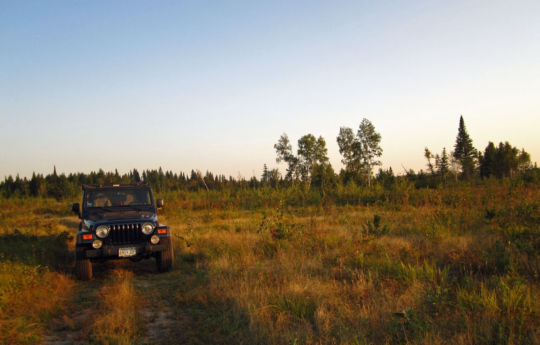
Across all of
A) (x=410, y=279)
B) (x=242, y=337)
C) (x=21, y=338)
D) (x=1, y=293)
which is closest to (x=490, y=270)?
(x=410, y=279)

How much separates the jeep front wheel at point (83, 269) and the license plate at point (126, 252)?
0.77 m

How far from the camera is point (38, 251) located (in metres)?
8.41

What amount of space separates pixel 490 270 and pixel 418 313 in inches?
115

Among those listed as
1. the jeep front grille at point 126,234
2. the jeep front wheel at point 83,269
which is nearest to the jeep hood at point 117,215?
the jeep front grille at point 126,234

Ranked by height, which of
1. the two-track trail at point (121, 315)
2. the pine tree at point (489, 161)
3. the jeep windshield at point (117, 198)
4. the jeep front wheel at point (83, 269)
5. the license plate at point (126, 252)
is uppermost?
the pine tree at point (489, 161)

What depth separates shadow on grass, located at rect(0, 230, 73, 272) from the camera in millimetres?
7667

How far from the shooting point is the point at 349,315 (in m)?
4.02

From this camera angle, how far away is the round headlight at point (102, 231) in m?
7.00

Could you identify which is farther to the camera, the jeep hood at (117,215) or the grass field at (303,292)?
the jeep hood at (117,215)

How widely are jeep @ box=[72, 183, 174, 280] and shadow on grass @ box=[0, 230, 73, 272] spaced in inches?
46.2

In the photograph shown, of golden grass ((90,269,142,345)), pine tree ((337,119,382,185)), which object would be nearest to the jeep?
golden grass ((90,269,142,345))

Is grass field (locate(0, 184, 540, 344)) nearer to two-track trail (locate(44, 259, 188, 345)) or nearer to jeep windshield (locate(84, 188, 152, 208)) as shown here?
two-track trail (locate(44, 259, 188, 345))

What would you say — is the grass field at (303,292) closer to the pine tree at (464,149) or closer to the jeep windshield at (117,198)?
the jeep windshield at (117,198)

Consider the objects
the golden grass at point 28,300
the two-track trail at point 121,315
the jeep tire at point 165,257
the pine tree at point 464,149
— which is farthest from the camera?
the pine tree at point 464,149
